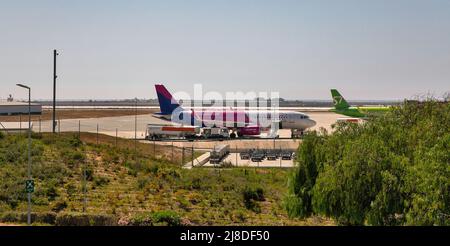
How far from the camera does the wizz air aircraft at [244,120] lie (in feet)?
258

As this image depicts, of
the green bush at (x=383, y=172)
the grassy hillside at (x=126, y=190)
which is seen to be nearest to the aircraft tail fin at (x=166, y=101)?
the grassy hillside at (x=126, y=190)

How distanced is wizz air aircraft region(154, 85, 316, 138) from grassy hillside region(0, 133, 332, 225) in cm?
3290

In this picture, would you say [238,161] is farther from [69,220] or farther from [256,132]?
[69,220]

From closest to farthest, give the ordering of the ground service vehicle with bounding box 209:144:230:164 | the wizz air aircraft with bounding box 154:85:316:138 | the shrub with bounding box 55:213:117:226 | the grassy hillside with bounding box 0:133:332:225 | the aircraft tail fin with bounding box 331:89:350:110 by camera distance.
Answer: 1. the shrub with bounding box 55:213:117:226
2. the grassy hillside with bounding box 0:133:332:225
3. the ground service vehicle with bounding box 209:144:230:164
4. the wizz air aircraft with bounding box 154:85:316:138
5. the aircraft tail fin with bounding box 331:89:350:110

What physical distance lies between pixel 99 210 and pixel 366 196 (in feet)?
47.3

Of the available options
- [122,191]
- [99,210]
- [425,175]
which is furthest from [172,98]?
[425,175]

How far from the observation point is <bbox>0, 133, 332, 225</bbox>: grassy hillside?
26.0 m

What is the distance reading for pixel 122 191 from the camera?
32.9m

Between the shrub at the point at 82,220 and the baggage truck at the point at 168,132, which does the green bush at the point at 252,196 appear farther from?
the baggage truck at the point at 168,132

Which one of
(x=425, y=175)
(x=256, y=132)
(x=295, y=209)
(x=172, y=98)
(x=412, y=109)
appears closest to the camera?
(x=425, y=175)

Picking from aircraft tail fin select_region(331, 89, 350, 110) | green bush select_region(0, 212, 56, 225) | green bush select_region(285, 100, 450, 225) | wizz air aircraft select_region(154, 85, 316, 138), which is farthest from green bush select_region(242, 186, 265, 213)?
aircraft tail fin select_region(331, 89, 350, 110)

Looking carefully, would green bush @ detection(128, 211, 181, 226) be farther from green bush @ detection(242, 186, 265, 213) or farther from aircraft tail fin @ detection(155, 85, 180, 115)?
aircraft tail fin @ detection(155, 85, 180, 115)

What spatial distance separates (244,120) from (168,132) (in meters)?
13.1
